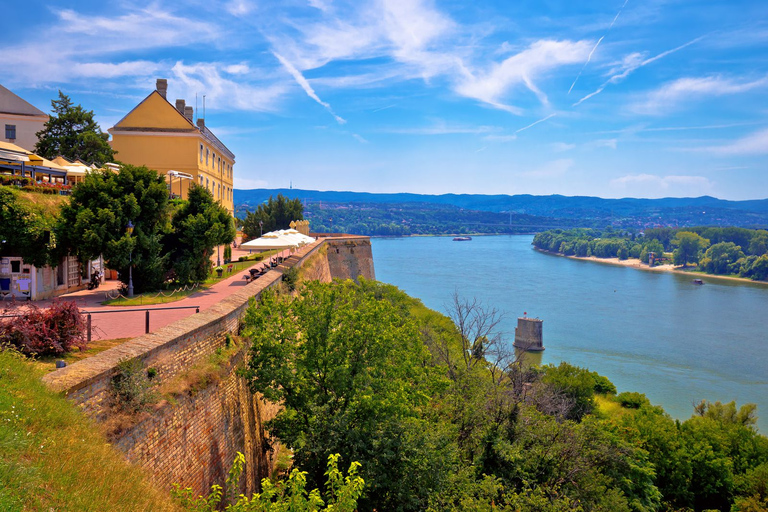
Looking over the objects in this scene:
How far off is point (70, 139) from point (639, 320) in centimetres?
6024

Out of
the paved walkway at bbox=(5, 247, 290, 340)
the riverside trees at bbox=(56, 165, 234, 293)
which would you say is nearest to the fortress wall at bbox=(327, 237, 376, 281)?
the riverside trees at bbox=(56, 165, 234, 293)

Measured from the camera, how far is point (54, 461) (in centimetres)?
544

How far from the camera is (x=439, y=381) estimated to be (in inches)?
518

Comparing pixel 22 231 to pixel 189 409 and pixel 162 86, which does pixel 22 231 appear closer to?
pixel 189 409

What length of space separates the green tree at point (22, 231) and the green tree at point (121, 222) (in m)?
0.64

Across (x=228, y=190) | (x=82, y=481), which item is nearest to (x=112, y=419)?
(x=82, y=481)

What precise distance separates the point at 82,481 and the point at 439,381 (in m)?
9.04

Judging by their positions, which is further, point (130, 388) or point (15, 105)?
point (15, 105)

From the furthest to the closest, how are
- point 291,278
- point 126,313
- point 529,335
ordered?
point 529,335 < point 291,278 < point 126,313

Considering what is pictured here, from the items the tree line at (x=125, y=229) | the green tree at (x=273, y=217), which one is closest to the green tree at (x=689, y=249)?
the green tree at (x=273, y=217)

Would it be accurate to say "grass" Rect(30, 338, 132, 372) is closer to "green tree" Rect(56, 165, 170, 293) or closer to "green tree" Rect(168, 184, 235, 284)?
"green tree" Rect(56, 165, 170, 293)

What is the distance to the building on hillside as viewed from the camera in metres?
31.9

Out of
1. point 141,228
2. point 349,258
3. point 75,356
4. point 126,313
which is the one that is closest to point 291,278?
point 141,228

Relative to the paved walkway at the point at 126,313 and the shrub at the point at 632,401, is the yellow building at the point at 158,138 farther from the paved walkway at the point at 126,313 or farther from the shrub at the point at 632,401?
the shrub at the point at 632,401
